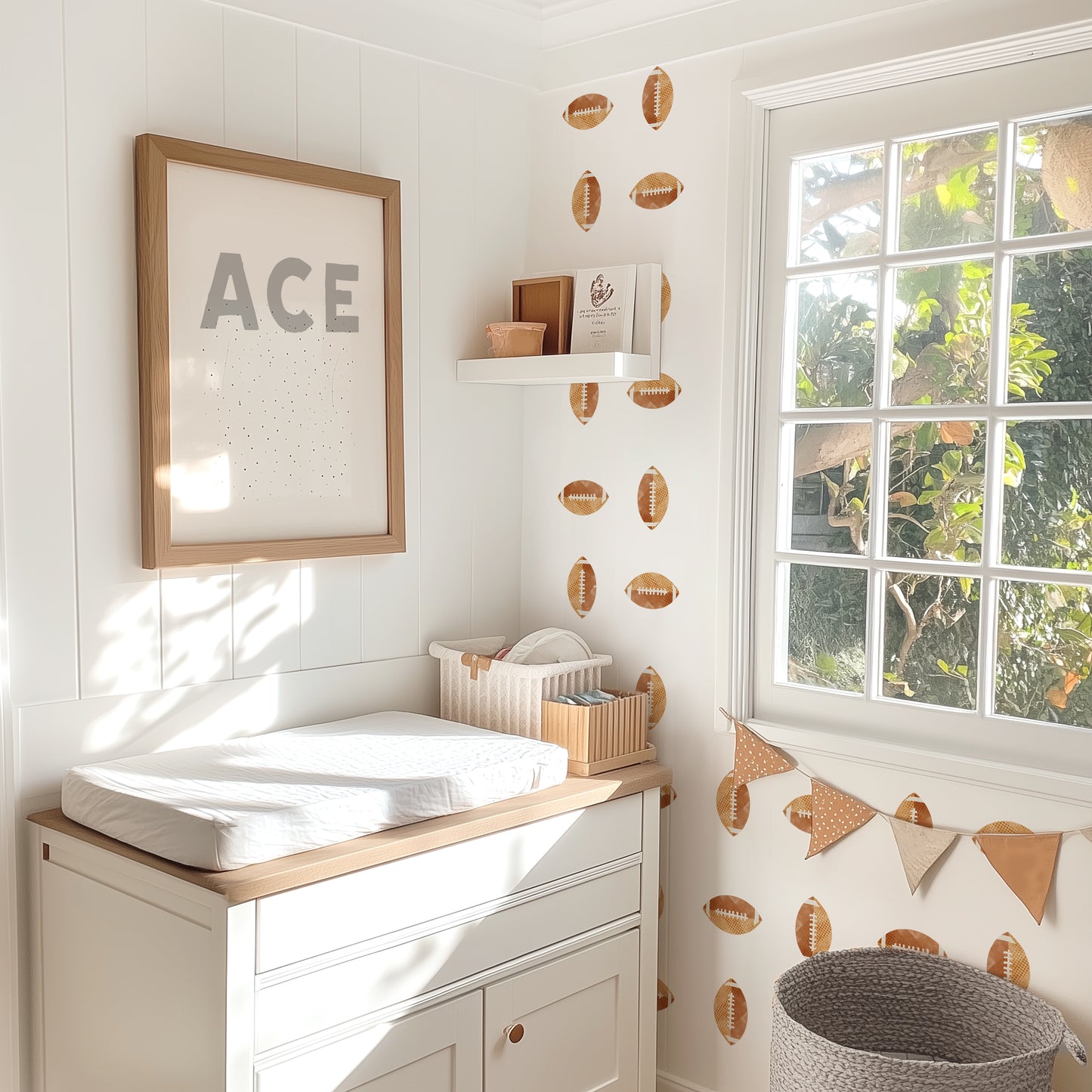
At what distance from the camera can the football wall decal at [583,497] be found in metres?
2.56

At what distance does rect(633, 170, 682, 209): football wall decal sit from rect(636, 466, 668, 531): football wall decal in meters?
0.57

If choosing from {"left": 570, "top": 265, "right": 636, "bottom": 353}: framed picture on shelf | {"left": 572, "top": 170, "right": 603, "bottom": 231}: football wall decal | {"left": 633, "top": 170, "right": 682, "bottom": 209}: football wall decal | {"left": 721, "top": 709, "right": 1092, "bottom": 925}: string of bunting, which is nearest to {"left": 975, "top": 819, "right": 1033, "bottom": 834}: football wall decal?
{"left": 721, "top": 709, "right": 1092, "bottom": 925}: string of bunting

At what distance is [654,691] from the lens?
2.49 metres

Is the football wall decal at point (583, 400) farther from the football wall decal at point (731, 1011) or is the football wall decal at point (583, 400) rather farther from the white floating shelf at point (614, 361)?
the football wall decal at point (731, 1011)

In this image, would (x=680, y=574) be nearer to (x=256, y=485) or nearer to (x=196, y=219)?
(x=256, y=485)

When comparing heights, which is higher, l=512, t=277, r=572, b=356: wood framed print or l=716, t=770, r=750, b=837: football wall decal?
l=512, t=277, r=572, b=356: wood framed print

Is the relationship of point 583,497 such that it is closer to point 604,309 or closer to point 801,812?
point 604,309

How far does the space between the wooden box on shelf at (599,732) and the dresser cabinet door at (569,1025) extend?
1.13 feet

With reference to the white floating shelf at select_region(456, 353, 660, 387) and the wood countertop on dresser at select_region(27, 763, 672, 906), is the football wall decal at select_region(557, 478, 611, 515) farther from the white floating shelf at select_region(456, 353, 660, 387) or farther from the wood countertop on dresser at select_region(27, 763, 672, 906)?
the wood countertop on dresser at select_region(27, 763, 672, 906)

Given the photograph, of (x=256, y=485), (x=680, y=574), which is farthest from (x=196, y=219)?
(x=680, y=574)

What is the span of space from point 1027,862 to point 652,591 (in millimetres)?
913

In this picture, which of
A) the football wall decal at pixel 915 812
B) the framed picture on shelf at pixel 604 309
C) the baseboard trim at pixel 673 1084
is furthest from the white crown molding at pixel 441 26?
the baseboard trim at pixel 673 1084

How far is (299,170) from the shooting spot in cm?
217

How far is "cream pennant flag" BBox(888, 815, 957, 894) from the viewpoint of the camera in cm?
202
